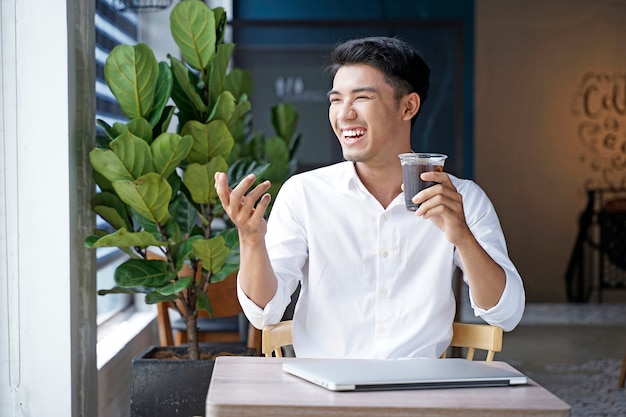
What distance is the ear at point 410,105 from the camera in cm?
248

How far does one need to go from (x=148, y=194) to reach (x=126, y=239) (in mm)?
154

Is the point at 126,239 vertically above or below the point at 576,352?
above

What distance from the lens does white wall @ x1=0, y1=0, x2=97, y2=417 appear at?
8.34 feet

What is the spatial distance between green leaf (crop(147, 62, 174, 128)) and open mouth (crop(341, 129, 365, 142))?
82cm

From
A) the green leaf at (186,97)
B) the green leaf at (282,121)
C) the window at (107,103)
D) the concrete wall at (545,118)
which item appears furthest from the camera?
the concrete wall at (545,118)

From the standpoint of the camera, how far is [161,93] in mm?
2994

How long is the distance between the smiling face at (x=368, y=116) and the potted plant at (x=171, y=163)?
61cm

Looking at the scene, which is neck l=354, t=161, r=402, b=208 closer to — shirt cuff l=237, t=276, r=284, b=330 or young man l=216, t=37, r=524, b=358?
young man l=216, t=37, r=524, b=358

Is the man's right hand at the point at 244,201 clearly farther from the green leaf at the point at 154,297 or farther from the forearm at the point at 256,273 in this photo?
the green leaf at the point at 154,297

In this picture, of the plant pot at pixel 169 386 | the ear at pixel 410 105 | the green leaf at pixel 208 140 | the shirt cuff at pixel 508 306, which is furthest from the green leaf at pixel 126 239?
the shirt cuff at pixel 508 306

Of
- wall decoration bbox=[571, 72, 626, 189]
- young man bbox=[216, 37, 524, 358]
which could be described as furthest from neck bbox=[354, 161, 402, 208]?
wall decoration bbox=[571, 72, 626, 189]

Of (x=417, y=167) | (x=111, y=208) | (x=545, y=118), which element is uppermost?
Result: (x=545, y=118)

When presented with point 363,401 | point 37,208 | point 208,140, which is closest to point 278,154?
point 208,140

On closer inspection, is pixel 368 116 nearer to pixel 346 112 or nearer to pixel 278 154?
pixel 346 112
